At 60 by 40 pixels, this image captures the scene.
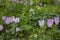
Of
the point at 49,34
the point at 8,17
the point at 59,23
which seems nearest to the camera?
the point at 49,34

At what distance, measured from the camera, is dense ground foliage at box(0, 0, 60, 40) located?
7.43ft

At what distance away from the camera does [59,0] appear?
284cm

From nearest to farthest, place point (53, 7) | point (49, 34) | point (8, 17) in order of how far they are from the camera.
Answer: point (49, 34)
point (8, 17)
point (53, 7)

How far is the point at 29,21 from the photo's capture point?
2449 mm

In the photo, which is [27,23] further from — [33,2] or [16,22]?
[33,2]

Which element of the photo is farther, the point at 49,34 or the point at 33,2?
the point at 33,2

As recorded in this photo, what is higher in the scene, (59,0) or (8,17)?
(59,0)

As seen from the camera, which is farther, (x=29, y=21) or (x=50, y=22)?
(x=29, y=21)

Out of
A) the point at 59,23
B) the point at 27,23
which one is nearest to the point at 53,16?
the point at 59,23

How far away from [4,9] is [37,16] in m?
0.47

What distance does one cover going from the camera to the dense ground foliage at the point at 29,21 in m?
2.27

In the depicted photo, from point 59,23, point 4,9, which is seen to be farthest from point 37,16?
point 4,9

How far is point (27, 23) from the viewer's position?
2443 millimetres

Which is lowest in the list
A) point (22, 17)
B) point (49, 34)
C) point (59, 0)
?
point (49, 34)
